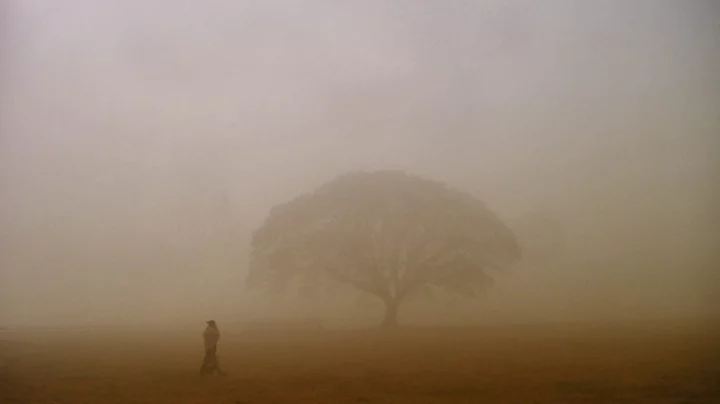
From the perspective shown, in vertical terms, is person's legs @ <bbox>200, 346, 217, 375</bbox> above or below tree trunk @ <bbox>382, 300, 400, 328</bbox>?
below

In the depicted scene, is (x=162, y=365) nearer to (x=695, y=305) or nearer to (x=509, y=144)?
(x=509, y=144)

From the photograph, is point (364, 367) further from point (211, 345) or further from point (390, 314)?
point (211, 345)

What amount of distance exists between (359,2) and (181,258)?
8.83 feet

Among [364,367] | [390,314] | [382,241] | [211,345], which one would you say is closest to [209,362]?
[211,345]

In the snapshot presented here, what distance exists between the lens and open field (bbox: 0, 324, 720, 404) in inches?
207

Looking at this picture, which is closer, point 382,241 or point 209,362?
point 209,362

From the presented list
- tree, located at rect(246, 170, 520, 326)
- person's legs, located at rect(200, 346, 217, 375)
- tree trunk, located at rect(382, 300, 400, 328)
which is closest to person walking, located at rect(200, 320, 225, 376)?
person's legs, located at rect(200, 346, 217, 375)

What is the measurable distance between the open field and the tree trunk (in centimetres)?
9

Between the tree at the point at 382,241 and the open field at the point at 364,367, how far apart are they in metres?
0.41

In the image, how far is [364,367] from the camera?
17.6ft

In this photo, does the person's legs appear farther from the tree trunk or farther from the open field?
the tree trunk

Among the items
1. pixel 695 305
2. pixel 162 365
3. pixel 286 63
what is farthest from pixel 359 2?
pixel 695 305

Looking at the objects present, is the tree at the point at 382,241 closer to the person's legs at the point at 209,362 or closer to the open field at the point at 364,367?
the open field at the point at 364,367

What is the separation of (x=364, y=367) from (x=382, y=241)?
1033mm
